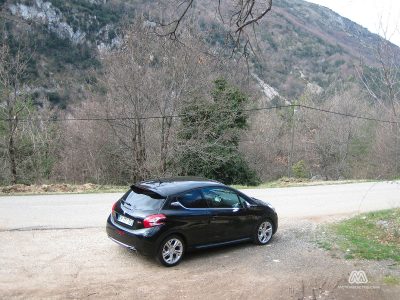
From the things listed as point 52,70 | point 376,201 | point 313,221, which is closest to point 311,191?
point 376,201

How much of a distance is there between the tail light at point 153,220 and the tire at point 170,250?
37cm

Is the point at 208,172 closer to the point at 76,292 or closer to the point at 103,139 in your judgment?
the point at 103,139

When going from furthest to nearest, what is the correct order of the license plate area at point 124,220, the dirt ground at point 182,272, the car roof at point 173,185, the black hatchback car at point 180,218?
the car roof at point 173,185, the license plate area at point 124,220, the black hatchback car at point 180,218, the dirt ground at point 182,272

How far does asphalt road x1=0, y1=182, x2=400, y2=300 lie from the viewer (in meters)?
6.82

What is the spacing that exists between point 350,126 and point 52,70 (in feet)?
176

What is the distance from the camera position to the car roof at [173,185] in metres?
8.38

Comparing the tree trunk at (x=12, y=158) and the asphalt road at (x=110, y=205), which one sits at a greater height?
the asphalt road at (x=110, y=205)

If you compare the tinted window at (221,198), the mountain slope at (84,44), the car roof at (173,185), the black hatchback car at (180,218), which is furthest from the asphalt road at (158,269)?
the mountain slope at (84,44)

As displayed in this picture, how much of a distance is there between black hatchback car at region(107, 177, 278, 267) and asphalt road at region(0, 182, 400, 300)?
0.36 metres

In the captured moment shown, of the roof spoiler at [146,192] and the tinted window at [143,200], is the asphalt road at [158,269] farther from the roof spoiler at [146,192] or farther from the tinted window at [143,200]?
the roof spoiler at [146,192]

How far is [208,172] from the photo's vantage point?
91.0 feet

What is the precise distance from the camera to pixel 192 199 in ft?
28.1

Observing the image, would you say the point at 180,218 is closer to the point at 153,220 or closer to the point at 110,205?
the point at 153,220

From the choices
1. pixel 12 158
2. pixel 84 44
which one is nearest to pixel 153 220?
pixel 12 158
